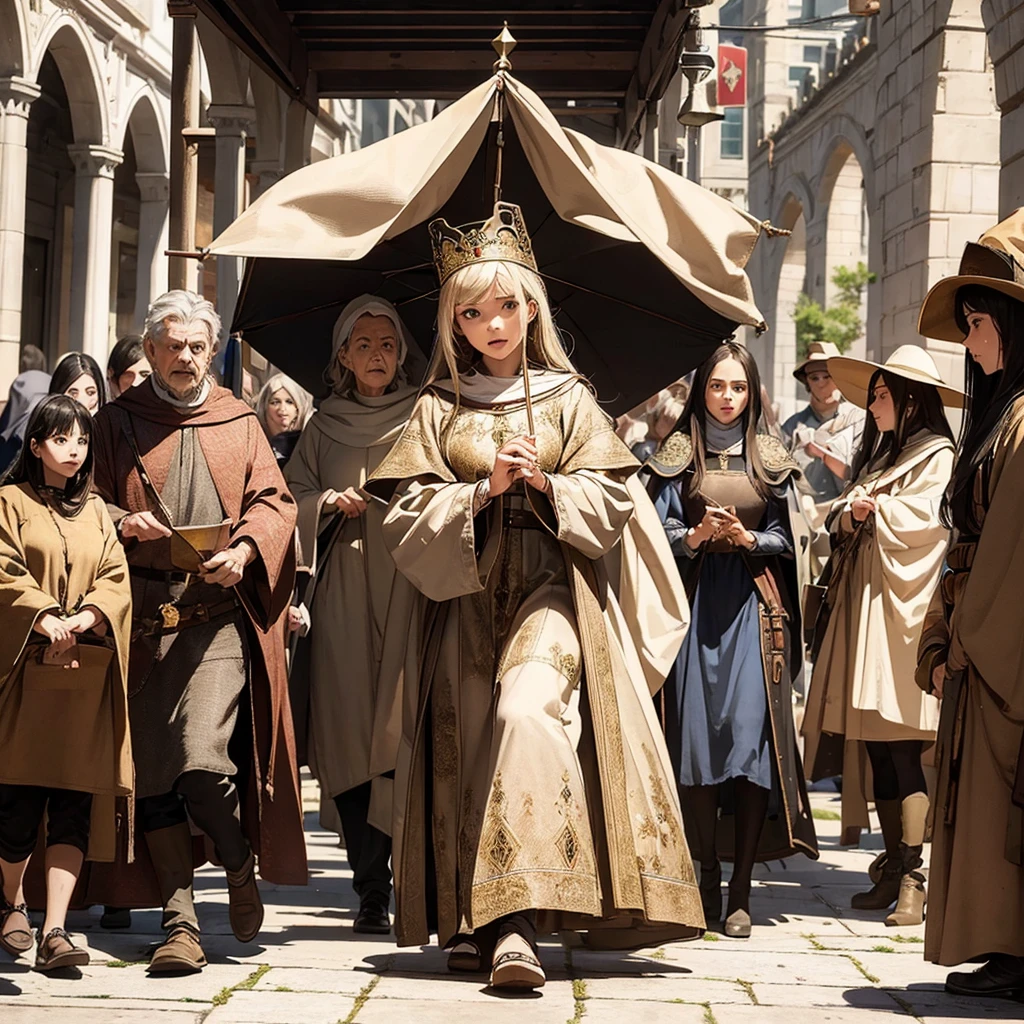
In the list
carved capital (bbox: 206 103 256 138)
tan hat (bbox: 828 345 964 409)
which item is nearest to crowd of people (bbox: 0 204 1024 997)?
tan hat (bbox: 828 345 964 409)

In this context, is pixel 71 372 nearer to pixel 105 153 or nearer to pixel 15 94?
pixel 15 94

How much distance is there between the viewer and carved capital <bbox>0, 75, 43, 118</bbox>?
17000 millimetres

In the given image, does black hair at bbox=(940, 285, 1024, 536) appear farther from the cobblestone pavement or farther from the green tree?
the green tree

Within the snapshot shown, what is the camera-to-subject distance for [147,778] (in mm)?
5234

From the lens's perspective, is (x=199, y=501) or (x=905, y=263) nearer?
(x=199, y=501)

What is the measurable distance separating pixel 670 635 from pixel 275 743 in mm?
1304

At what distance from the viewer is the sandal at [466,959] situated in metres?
5.07

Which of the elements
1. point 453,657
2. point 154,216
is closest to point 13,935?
point 453,657

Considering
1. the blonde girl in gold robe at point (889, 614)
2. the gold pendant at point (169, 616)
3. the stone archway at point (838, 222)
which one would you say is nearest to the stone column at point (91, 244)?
the blonde girl in gold robe at point (889, 614)

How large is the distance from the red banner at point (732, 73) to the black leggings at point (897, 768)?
121 ft

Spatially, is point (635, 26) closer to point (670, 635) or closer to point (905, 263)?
point (905, 263)

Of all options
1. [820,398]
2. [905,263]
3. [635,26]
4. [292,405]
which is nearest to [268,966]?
[292,405]

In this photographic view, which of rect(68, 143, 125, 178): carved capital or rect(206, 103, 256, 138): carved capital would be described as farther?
rect(68, 143, 125, 178): carved capital

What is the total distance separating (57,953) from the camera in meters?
4.91
